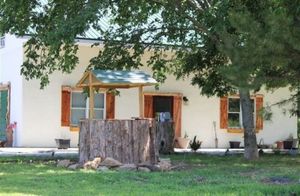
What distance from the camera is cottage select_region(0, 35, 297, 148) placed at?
2283 centimetres

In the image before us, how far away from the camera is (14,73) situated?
2367cm

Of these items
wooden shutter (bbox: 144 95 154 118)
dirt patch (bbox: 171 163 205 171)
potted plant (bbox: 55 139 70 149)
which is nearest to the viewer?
dirt patch (bbox: 171 163 205 171)

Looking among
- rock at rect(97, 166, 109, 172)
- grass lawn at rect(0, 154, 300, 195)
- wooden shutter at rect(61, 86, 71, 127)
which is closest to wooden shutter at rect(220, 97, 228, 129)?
wooden shutter at rect(61, 86, 71, 127)

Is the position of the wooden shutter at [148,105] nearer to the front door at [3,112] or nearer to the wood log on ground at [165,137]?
the wood log on ground at [165,137]

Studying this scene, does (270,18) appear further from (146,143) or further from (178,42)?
(178,42)

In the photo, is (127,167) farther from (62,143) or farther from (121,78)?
(62,143)

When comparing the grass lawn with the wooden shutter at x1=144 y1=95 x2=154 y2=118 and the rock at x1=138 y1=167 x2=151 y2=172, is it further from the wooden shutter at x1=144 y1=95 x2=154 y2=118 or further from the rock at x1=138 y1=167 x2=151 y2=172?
the wooden shutter at x1=144 y1=95 x2=154 y2=118

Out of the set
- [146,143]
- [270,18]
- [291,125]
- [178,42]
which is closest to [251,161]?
[146,143]

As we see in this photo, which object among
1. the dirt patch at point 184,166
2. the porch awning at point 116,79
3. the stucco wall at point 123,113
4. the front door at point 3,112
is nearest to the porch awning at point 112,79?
the porch awning at point 116,79

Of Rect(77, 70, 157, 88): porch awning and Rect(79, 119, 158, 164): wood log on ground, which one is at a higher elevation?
Rect(77, 70, 157, 88): porch awning

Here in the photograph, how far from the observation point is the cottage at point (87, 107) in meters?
22.8

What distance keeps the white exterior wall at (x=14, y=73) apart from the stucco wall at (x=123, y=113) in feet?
1.18

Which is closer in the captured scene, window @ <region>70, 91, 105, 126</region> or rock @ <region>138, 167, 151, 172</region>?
rock @ <region>138, 167, 151, 172</region>

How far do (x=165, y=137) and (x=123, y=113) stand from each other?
397 cm
